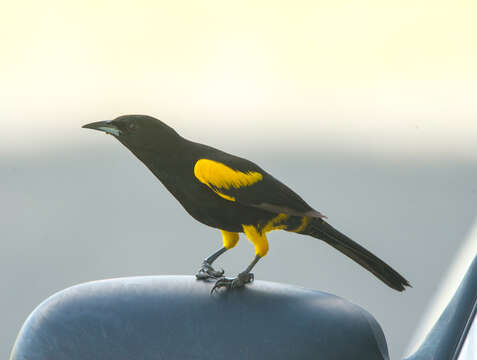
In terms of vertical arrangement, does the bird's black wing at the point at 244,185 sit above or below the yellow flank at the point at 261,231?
above

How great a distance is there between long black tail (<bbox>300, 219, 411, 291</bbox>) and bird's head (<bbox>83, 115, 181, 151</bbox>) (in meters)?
0.29

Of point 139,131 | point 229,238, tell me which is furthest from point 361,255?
point 139,131

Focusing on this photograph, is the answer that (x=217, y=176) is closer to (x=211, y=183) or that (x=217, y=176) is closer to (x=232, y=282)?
(x=211, y=183)

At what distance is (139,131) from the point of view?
1.22 m

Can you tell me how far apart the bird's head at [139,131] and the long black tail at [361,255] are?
11.5 inches

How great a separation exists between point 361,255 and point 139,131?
1.41 ft

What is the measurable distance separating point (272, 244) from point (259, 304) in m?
2.03

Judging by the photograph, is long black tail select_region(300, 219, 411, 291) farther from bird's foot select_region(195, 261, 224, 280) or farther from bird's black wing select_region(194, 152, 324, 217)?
bird's foot select_region(195, 261, 224, 280)

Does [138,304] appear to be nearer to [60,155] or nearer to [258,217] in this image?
[258,217]

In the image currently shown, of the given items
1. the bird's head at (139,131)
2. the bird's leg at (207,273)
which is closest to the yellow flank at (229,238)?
the bird's leg at (207,273)

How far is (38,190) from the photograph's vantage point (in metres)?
3.39

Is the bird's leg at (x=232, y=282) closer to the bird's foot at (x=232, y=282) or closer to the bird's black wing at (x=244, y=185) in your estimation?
the bird's foot at (x=232, y=282)

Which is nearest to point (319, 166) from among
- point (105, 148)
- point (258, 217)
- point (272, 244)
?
point (272, 244)

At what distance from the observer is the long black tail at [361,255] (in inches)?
49.4
